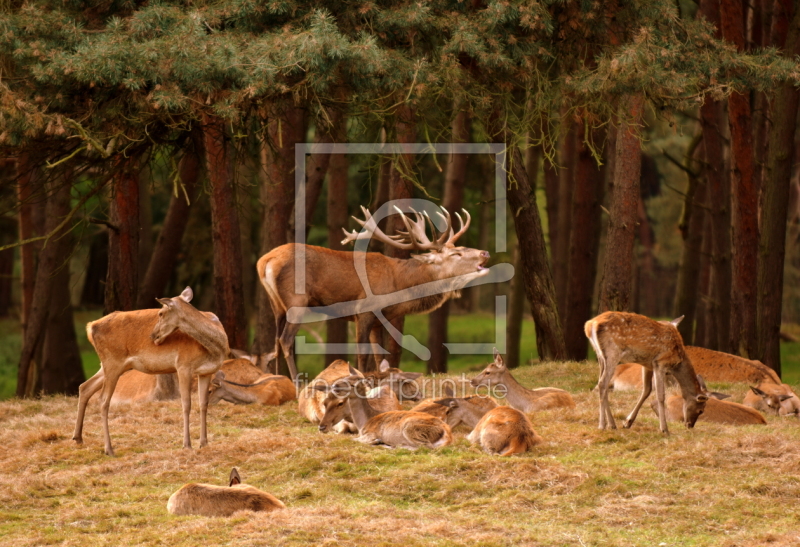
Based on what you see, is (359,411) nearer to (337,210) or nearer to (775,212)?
(775,212)

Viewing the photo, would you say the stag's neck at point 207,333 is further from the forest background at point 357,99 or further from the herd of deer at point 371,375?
the forest background at point 357,99

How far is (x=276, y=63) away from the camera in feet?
29.2

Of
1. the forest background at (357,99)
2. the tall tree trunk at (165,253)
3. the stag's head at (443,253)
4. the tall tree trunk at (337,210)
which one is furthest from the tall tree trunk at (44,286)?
the stag's head at (443,253)

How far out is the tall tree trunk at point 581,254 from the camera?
16031 mm

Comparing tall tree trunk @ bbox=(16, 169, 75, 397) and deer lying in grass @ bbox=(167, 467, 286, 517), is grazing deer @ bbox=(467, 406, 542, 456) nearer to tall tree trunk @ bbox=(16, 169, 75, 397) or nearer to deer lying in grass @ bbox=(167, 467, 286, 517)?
deer lying in grass @ bbox=(167, 467, 286, 517)

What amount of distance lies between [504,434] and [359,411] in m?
1.55

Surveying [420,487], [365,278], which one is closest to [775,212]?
[365,278]

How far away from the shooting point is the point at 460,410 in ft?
29.2

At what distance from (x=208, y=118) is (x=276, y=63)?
168 cm

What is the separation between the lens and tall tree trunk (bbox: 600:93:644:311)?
12.4 m

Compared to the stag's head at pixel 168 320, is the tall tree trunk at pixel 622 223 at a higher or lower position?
higher

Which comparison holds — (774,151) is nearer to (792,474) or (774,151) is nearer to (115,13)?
(792,474)

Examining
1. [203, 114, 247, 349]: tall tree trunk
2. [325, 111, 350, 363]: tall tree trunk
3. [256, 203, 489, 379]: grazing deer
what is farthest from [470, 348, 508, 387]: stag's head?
[325, 111, 350, 363]: tall tree trunk

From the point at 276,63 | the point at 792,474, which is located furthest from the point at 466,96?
the point at 792,474
